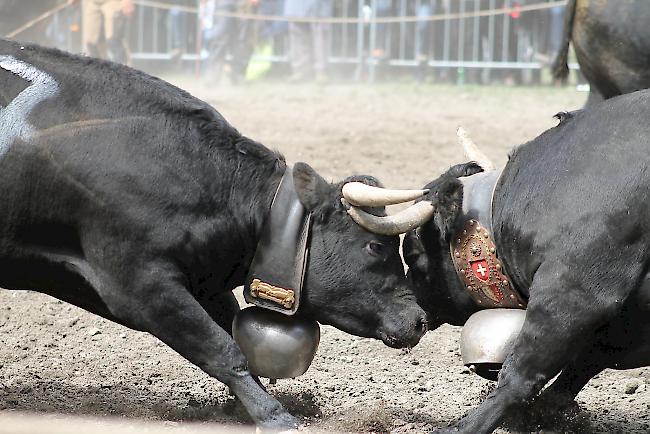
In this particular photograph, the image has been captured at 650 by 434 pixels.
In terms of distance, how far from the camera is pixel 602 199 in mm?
4234

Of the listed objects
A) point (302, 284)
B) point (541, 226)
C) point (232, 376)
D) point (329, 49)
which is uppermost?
point (541, 226)

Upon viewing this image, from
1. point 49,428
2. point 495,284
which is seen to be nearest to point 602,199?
point 495,284

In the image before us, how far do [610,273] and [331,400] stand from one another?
1.48 metres

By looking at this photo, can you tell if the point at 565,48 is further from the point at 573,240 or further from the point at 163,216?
the point at 163,216

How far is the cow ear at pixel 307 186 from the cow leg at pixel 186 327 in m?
0.56

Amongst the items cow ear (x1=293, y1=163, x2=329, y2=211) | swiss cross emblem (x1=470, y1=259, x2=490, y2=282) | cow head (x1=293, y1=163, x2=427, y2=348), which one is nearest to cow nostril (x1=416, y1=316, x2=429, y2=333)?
cow head (x1=293, y1=163, x2=427, y2=348)

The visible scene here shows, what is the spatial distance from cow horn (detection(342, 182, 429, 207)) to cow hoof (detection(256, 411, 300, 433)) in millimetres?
847

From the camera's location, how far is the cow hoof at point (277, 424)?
14.2 feet

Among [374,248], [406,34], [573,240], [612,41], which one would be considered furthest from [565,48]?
[406,34]

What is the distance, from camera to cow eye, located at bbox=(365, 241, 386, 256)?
4.57 m

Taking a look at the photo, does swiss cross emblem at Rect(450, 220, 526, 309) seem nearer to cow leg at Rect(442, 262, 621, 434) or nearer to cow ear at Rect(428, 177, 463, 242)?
cow ear at Rect(428, 177, 463, 242)

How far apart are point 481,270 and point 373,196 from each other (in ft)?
1.82

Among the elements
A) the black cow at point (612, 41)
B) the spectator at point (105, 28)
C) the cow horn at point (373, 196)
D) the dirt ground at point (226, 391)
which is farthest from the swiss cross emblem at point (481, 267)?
the spectator at point (105, 28)

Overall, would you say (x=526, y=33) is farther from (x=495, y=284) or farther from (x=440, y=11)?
(x=495, y=284)
